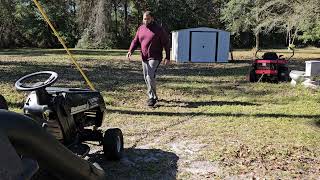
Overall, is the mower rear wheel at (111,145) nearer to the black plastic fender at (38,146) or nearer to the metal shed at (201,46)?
the black plastic fender at (38,146)

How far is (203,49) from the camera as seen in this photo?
79.7 feet

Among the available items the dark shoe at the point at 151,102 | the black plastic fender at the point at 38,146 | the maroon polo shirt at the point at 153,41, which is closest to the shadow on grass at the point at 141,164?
the black plastic fender at the point at 38,146

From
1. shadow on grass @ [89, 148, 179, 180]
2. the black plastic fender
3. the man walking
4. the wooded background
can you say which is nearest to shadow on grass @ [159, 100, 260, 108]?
the man walking

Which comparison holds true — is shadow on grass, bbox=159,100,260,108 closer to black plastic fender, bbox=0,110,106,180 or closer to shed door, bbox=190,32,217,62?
black plastic fender, bbox=0,110,106,180

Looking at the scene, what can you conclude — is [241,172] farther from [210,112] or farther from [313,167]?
[210,112]

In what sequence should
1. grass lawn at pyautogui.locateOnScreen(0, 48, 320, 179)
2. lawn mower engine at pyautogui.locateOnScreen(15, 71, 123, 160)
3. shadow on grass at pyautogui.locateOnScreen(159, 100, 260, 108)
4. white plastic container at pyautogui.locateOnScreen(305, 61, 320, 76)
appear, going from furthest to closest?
white plastic container at pyautogui.locateOnScreen(305, 61, 320, 76)
shadow on grass at pyautogui.locateOnScreen(159, 100, 260, 108)
grass lawn at pyautogui.locateOnScreen(0, 48, 320, 179)
lawn mower engine at pyautogui.locateOnScreen(15, 71, 123, 160)

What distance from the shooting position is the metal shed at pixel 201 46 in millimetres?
24266

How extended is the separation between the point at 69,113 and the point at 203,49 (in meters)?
20.0

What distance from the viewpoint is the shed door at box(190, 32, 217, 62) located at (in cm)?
2423

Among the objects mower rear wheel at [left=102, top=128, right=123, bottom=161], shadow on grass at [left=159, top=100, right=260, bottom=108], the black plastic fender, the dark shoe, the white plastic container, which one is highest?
the black plastic fender

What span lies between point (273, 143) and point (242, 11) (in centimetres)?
3433

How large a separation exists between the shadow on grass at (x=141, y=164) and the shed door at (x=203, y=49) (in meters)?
18.5

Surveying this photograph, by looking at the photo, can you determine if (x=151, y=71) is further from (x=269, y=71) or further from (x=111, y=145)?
(x=269, y=71)

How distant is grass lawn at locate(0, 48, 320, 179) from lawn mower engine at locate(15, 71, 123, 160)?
0.29m
